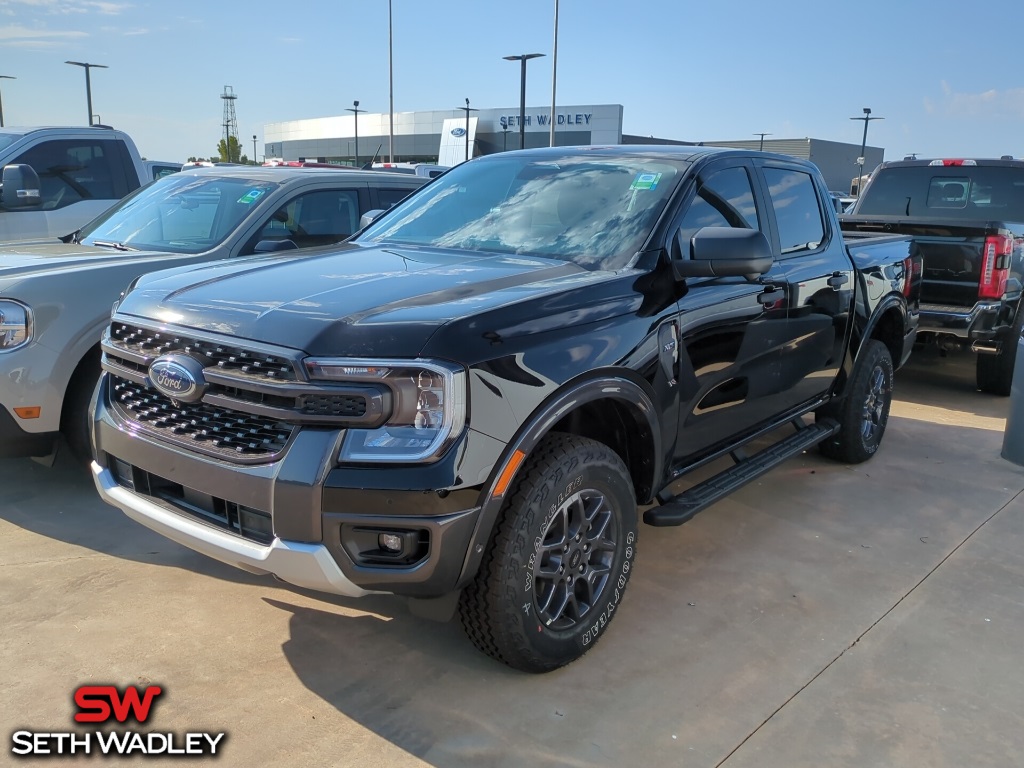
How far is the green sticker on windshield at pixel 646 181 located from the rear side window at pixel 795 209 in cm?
97

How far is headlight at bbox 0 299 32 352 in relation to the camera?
414cm

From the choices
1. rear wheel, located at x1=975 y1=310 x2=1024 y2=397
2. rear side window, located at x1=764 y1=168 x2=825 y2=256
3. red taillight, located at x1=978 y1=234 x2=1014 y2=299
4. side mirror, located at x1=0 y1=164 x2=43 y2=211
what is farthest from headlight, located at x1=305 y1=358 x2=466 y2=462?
rear wheel, located at x1=975 y1=310 x2=1024 y2=397

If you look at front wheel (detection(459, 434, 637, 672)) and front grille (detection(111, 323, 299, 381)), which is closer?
front grille (detection(111, 323, 299, 381))

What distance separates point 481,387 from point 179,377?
3.32 ft

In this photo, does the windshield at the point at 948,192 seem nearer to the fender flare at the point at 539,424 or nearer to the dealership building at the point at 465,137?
the fender flare at the point at 539,424

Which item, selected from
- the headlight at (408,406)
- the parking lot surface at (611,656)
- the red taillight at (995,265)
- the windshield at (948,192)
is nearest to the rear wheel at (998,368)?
the red taillight at (995,265)

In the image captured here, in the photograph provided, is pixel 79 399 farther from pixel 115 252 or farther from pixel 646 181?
pixel 646 181

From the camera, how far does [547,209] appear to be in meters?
3.84

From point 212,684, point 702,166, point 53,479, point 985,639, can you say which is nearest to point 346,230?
point 53,479

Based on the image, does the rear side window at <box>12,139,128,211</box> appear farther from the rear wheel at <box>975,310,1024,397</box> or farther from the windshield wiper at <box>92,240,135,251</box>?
the rear wheel at <box>975,310,1024,397</box>

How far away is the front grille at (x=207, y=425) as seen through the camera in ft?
8.57

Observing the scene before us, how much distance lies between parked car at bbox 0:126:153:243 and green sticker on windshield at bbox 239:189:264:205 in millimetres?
2708

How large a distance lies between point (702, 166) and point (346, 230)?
118 inches

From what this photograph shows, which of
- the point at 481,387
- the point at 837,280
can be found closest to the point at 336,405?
the point at 481,387
